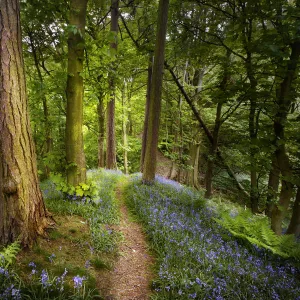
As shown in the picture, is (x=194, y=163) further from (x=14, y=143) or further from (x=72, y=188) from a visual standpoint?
(x=14, y=143)

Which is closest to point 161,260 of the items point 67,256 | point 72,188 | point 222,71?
point 67,256

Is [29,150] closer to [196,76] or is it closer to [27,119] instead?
[27,119]

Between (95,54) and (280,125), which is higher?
Answer: (95,54)

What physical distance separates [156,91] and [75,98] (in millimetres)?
3623

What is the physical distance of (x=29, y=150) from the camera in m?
3.24

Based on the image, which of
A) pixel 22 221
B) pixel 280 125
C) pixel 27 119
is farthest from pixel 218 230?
pixel 27 119

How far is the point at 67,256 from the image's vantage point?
3.42m

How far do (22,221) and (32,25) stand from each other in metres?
5.43

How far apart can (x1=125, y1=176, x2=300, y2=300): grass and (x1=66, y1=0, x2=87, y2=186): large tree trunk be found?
2130 mm

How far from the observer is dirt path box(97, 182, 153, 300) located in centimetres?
308

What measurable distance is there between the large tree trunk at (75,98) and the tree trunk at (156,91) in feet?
10.7

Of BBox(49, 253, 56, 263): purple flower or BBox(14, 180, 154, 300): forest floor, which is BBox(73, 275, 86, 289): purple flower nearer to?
BBox(14, 180, 154, 300): forest floor

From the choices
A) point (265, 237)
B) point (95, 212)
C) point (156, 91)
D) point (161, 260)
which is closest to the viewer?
point (161, 260)

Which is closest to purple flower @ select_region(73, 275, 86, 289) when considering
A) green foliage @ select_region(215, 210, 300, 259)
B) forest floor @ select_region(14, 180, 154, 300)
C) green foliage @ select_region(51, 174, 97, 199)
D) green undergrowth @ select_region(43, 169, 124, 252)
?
forest floor @ select_region(14, 180, 154, 300)
